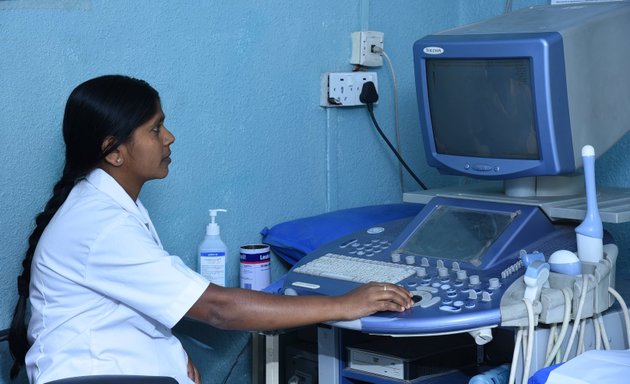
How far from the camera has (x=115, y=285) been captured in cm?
151

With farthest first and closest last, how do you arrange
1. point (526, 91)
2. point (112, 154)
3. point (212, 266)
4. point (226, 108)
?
point (226, 108), point (212, 266), point (526, 91), point (112, 154)

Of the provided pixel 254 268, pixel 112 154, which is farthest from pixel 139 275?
pixel 254 268

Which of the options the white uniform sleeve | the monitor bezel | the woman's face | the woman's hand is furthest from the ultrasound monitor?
the white uniform sleeve

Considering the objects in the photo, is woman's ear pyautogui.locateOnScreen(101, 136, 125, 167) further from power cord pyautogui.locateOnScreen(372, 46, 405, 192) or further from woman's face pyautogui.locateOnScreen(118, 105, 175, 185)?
power cord pyautogui.locateOnScreen(372, 46, 405, 192)

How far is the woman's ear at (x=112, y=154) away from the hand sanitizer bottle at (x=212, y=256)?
1.36 feet

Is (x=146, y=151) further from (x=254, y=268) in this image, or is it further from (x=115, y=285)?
(x=254, y=268)

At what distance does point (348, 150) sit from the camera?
7.87 feet

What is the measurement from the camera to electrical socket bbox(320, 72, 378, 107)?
7.52ft

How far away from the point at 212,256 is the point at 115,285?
48 centimetres

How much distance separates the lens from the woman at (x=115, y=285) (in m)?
1.50

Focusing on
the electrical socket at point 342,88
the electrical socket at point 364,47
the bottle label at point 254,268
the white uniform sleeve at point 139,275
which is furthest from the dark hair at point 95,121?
the electrical socket at point 364,47

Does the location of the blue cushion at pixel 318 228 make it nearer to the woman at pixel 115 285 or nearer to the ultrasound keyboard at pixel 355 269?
Answer: the ultrasound keyboard at pixel 355 269

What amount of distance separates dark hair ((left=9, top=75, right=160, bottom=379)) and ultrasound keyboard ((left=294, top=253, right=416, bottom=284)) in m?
0.44

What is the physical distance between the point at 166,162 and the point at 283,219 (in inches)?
24.3
